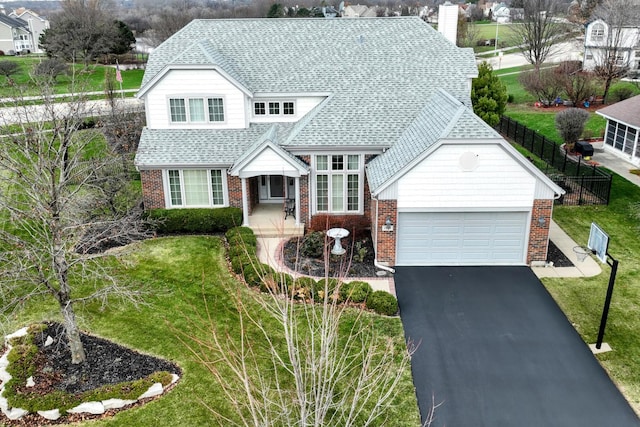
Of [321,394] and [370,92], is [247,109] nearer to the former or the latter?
[370,92]

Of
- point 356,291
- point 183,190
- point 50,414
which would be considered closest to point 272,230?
point 183,190

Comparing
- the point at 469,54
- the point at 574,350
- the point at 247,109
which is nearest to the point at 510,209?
the point at 574,350

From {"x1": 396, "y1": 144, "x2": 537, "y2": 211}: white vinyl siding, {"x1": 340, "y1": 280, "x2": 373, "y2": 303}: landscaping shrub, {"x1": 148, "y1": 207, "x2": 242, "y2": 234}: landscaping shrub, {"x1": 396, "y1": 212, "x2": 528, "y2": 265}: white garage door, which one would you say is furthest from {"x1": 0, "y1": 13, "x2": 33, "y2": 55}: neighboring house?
{"x1": 340, "y1": 280, "x2": 373, "y2": 303}: landscaping shrub

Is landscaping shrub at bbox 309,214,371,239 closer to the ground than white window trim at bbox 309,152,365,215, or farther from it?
closer to the ground

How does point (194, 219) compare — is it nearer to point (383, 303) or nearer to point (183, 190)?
point (183, 190)

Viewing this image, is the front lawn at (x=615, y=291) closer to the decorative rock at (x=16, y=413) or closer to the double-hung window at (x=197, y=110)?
the decorative rock at (x=16, y=413)

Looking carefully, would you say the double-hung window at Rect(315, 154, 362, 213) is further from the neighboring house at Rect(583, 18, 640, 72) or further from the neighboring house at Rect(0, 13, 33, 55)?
the neighboring house at Rect(0, 13, 33, 55)
